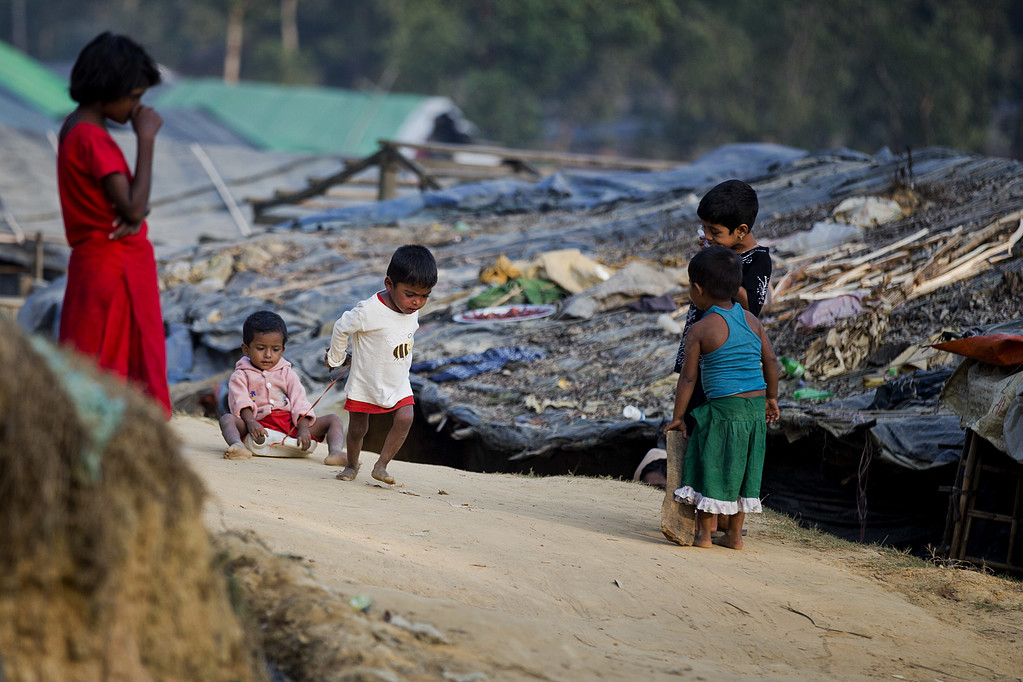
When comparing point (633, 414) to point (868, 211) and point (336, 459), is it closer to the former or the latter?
point (336, 459)

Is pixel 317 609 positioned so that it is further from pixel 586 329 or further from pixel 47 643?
pixel 586 329

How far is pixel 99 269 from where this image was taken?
10.9 ft

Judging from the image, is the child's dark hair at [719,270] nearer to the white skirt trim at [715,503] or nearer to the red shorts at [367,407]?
the white skirt trim at [715,503]

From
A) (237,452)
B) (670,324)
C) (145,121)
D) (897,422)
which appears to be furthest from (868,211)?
A: (145,121)

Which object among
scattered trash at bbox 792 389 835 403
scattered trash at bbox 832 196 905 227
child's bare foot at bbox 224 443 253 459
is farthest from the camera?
scattered trash at bbox 832 196 905 227

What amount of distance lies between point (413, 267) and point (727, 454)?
168 centimetres

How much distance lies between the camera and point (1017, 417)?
4324mm

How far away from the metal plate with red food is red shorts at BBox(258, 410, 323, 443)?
334cm

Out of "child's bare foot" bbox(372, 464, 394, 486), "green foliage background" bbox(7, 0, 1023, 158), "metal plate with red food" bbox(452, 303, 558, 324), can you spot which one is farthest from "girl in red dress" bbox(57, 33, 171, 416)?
"green foliage background" bbox(7, 0, 1023, 158)

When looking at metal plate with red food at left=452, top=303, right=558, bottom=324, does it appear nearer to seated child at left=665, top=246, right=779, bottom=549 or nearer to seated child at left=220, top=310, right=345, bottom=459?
seated child at left=220, top=310, right=345, bottom=459

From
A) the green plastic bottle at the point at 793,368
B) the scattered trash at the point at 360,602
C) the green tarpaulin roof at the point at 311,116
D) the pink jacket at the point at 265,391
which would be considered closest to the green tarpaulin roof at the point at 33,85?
the green tarpaulin roof at the point at 311,116

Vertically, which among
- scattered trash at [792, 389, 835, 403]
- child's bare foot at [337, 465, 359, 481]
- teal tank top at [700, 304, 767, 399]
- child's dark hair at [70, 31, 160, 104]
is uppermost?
child's dark hair at [70, 31, 160, 104]

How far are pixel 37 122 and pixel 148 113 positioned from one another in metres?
23.1

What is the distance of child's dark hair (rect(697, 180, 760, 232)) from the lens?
4.54 m
